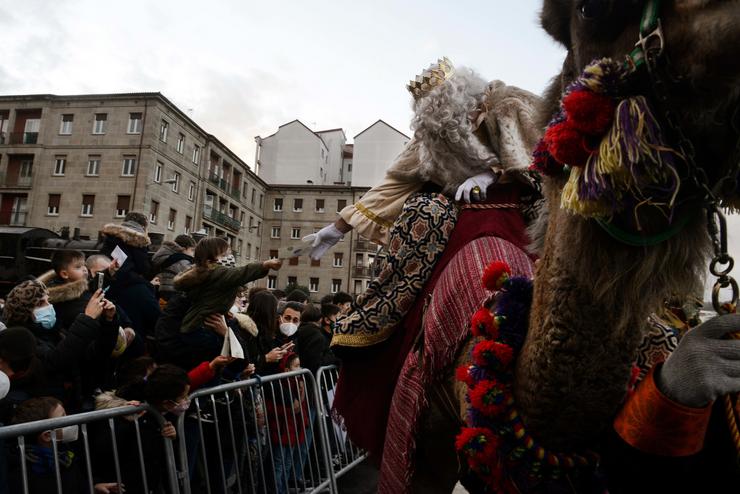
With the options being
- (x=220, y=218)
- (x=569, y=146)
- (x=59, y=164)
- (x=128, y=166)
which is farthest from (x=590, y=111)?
(x=220, y=218)

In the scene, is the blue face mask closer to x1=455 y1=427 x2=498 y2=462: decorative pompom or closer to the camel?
x1=455 y1=427 x2=498 y2=462: decorative pompom

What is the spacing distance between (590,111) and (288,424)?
4131mm

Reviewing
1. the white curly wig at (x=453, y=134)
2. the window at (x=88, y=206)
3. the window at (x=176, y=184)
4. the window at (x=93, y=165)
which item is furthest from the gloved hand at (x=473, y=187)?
the window at (x=93, y=165)

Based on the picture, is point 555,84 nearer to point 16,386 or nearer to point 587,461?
point 587,461

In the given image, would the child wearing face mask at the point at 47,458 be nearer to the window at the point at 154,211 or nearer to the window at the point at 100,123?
the window at the point at 154,211

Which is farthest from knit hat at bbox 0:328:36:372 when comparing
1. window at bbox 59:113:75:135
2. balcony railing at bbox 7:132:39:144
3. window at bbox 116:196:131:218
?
balcony railing at bbox 7:132:39:144

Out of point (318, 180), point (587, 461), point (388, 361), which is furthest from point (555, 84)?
point (318, 180)

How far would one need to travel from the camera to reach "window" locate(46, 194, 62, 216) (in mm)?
33475

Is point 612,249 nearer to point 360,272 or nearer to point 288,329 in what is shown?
point 288,329

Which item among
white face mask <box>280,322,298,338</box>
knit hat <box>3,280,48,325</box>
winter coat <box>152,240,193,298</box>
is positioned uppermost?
winter coat <box>152,240,193,298</box>

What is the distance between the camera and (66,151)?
34156 millimetres

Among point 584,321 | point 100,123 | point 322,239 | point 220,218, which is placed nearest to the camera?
point 584,321

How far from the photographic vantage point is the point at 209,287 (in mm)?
4152

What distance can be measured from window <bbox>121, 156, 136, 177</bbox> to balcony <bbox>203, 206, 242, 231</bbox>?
6.04 metres
